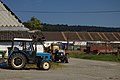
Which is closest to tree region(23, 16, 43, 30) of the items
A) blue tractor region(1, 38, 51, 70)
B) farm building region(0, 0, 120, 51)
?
farm building region(0, 0, 120, 51)

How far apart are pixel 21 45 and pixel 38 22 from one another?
72.2 meters

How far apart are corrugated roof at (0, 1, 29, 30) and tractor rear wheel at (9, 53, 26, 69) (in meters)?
12.2

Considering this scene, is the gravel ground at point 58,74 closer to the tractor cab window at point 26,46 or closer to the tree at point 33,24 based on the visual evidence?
the tractor cab window at point 26,46

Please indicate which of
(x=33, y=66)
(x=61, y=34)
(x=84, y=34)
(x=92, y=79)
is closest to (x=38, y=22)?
(x=61, y=34)

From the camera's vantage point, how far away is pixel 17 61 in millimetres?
24859

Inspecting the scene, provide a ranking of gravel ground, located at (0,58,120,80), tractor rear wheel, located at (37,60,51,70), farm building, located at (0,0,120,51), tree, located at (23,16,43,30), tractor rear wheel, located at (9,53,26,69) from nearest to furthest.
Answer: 1. gravel ground, located at (0,58,120,80)
2. tractor rear wheel, located at (9,53,26,69)
3. tractor rear wheel, located at (37,60,51,70)
4. farm building, located at (0,0,120,51)
5. tree, located at (23,16,43,30)

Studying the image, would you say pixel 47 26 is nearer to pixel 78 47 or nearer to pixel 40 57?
pixel 78 47

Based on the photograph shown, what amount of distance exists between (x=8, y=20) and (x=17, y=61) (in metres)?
13.9

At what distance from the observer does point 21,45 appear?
25.8m

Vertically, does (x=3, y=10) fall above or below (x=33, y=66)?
above

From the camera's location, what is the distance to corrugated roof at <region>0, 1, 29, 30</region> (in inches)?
1443

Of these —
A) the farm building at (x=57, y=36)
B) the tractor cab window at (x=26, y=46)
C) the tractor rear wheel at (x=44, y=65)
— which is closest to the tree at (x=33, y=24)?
the farm building at (x=57, y=36)

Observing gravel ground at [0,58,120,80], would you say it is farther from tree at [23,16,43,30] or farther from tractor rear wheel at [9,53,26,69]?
tree at [23,16,43,30]

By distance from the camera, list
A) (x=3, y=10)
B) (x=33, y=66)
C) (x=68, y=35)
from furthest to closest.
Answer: (x=68, y=35)
(x=3, y=10)
(x=33, y=66)
